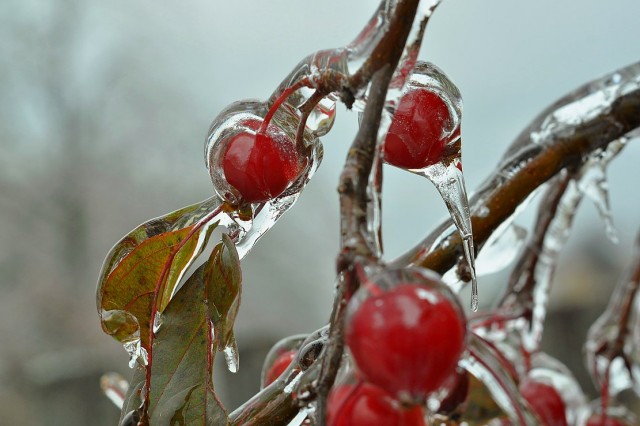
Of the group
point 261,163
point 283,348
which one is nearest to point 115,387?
point 283,348

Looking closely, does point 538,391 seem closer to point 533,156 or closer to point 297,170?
point 533,156

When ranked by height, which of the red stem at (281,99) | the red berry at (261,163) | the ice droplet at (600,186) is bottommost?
the ice droplet at (600,186)

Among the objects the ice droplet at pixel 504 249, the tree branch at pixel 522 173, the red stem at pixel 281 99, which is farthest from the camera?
the ice droplet at pixel 504 249

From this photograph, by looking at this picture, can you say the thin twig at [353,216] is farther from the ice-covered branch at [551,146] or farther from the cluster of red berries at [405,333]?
the ice-covered branch at [551,146]

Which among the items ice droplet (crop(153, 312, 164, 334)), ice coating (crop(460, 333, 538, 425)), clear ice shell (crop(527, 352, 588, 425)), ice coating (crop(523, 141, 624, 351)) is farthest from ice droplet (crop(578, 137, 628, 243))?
ice droplet (crop(153, 312, 164, 334))

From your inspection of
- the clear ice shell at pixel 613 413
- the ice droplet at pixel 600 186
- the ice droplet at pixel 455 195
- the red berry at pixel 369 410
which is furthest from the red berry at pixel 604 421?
the red berry at pixel 369 410

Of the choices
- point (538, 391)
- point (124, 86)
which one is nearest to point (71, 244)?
point (124, 86)
